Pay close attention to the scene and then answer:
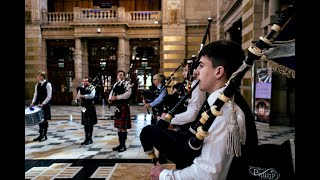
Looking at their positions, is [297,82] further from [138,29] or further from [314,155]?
[138,29]

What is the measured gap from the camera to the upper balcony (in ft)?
58.3

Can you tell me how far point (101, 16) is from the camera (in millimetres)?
18062

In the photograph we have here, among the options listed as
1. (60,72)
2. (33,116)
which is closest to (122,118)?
(33,116)

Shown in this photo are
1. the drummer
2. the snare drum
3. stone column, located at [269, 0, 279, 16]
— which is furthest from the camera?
stone column, located at [269, 0, 279, 16]

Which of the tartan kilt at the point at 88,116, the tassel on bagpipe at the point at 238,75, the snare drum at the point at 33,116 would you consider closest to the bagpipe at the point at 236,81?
the tassel on bagpipe at the point at 238,75

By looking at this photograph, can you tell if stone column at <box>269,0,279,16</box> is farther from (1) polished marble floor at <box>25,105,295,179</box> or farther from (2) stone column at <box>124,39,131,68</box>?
(2) stone column at <box>124,39,131,68</box>

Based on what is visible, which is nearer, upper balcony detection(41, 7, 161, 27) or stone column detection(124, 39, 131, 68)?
upper balcony detection(41, 7, 161, 27)

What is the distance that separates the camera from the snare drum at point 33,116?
6.35 meters

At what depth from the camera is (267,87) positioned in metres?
8.67

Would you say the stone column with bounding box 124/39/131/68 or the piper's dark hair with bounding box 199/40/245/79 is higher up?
the stone column with bounding box 124/39/131/68

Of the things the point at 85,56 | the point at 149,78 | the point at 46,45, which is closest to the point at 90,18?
the point at 85,56

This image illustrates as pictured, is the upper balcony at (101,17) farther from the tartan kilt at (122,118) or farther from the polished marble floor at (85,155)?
the tartan kilt at (122,118)

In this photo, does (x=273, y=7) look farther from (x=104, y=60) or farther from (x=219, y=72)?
(x=104, y=60)

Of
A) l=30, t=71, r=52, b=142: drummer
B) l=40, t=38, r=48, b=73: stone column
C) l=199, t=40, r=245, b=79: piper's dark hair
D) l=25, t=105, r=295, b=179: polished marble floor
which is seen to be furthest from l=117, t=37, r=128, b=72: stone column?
l=199, t=40, r=245, b=79: piper's dark hair
